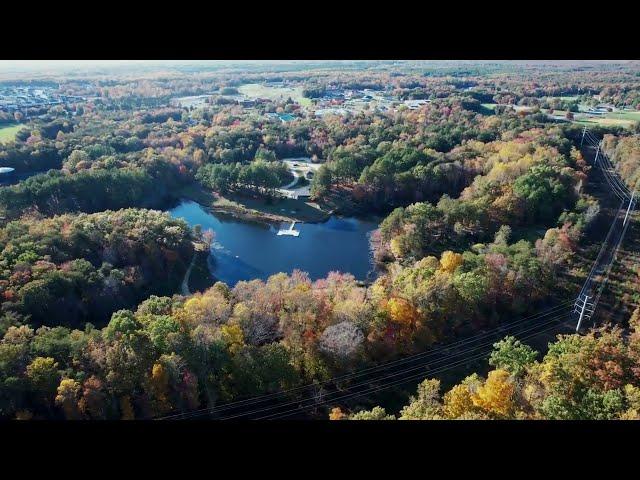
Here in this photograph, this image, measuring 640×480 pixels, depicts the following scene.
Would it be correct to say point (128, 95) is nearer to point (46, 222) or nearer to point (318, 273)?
point (46, 222)

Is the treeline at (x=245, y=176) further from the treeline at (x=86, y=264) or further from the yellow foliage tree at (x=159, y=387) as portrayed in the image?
the yellow foliage tree at (x=159, y=387)

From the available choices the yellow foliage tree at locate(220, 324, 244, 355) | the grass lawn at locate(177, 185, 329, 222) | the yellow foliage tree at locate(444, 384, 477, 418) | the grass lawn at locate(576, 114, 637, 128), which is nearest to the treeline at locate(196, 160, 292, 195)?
the grass lawn at locate(177, 185, 329, 222)

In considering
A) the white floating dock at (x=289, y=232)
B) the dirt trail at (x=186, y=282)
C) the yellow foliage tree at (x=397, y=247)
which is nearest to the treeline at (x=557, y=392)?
the yellow foliage tree at (x=397, y=247)

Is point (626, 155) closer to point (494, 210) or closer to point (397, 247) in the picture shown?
point (494, 210)

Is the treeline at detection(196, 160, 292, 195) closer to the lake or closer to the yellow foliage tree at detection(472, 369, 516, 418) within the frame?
the lake

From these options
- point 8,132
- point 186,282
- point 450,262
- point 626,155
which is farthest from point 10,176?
point 626,155

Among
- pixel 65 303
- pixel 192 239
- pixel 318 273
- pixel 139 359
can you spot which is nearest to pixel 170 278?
pixel 192 239

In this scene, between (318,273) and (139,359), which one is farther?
(318,273)
